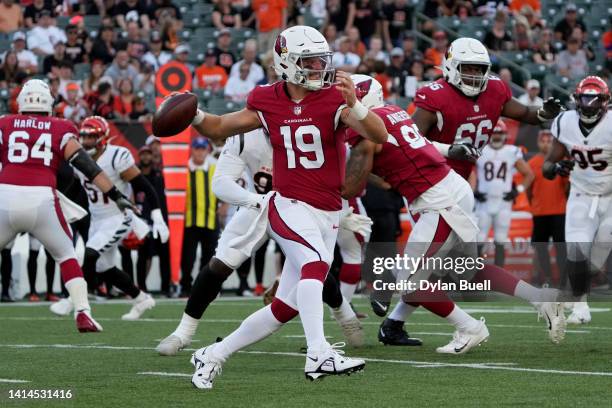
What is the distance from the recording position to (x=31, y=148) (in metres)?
9.48

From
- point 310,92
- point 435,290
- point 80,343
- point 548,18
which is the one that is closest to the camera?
point 310,92

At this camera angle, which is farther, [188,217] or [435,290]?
[188,217]

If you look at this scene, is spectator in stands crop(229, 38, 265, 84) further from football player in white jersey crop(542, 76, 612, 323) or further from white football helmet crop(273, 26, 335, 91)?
white football helmet crop(273, 26, 335, 91)

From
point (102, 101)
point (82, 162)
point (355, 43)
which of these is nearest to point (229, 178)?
point (82, 162)

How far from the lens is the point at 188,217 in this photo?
47.9 ft

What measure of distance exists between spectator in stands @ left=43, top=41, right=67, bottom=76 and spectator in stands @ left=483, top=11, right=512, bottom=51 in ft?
20.9

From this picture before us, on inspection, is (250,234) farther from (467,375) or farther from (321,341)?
(467,375)

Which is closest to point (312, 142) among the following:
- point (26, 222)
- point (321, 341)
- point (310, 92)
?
point (310, 92)

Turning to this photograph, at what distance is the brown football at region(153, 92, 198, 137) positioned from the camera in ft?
20.4

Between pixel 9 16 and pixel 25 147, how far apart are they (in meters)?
9.47

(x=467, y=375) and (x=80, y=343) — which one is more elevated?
(x=467, y=375)

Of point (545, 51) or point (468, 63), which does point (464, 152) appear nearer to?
point (468, 63)

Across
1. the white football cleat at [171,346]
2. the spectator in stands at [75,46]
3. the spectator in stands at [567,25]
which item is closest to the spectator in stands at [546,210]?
the spectator in stands at [567,25]

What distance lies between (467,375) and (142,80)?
11444 millimetres
